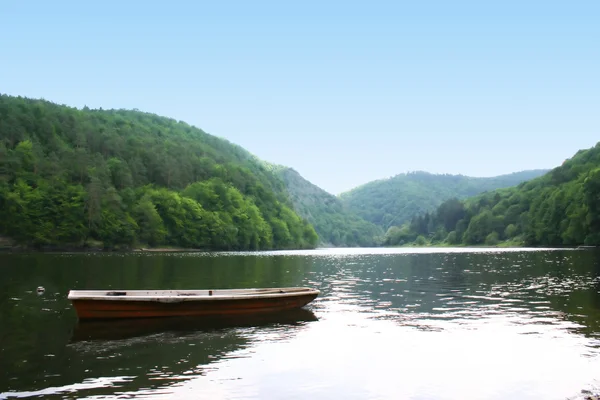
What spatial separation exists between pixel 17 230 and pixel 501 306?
153 m

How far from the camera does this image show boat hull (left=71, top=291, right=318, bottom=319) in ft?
108

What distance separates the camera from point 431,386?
20203 millimetres

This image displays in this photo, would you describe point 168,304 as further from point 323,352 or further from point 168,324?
point 323,352

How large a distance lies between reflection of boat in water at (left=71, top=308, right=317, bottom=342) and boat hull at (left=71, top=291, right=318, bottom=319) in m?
0.37

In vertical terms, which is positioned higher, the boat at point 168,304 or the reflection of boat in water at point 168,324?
the boat at point 168,304

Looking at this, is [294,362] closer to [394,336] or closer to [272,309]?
[394,336]

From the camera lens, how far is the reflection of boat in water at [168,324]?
98.2 feet

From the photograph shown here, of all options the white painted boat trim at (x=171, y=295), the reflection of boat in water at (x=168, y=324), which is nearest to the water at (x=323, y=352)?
the reflection of boat in water at (x=168, y=324)

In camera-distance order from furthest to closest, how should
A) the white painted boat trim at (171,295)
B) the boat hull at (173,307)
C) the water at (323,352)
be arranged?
the boat hull at (173,307)
the white painted boat trim at (171,295)
the water at (323,352)

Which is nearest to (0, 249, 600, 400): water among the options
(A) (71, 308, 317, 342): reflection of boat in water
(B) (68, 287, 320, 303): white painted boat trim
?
(A) (71, 308, 317, 342): reflection of boat in water

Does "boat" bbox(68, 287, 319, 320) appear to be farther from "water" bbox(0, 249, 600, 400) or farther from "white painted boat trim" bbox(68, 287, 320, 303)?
"water" bbox(0, 249, 600, 400)

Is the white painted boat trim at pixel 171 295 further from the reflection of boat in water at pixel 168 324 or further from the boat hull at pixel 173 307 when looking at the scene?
the reflection of boat in water at pixel 168 324

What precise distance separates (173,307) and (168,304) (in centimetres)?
46

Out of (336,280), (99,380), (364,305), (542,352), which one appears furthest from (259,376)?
(336,280)
